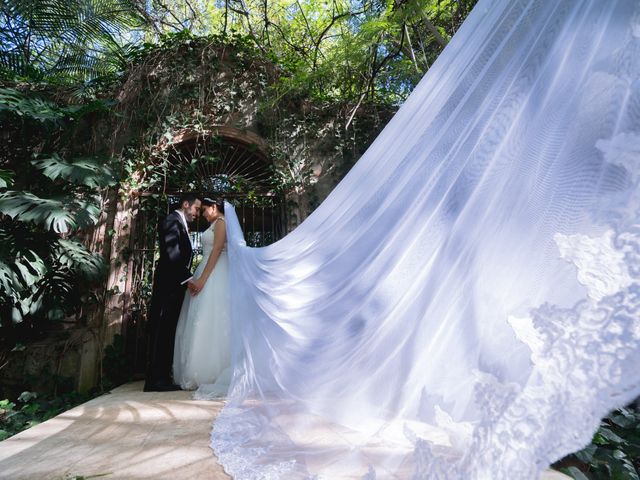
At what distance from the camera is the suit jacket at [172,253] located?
3416 mm

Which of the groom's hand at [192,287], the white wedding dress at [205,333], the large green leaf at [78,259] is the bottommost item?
the white wedding dress at [205,333]

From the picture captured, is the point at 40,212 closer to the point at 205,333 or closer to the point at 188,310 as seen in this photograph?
the point at 188,310

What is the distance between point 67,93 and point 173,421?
4014 mm

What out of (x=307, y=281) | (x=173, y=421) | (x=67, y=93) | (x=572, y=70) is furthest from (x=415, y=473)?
(x=67, y=93)

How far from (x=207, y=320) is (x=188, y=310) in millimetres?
271

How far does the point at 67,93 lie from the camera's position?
177 inches

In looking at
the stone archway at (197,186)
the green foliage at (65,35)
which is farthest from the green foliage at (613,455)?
the green foliage at (65,35)

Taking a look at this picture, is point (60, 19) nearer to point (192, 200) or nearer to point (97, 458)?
point (192, 200)

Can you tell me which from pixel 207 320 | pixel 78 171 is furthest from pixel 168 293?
pixel 78 171

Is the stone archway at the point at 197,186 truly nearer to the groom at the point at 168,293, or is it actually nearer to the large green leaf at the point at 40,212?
the groom at the point at 168,293

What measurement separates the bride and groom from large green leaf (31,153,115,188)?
2.59ft

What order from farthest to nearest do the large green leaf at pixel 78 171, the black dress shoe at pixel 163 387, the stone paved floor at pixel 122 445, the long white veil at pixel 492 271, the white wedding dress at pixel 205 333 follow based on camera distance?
the large green leaf at pixel 78 171 < the black dress shoe at pixel 163 387 < the white wedding dress at pixel 205 333 < the stone paved floor at pixel 122 445 < the long white veil at pixel 492 271

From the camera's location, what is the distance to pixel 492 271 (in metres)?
0.91

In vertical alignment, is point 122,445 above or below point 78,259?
below
